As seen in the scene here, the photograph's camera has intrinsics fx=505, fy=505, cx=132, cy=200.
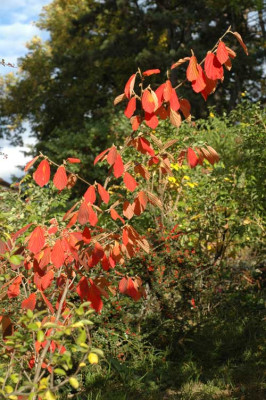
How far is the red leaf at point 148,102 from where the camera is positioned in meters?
2.47

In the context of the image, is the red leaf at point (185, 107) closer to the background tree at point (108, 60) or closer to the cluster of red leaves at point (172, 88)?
the cluster of red leaves at point (172, 88)

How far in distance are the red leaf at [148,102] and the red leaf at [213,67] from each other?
12.2 inches

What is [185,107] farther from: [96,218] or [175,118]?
[96,218]

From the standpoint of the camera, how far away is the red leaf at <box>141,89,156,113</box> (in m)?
2.47

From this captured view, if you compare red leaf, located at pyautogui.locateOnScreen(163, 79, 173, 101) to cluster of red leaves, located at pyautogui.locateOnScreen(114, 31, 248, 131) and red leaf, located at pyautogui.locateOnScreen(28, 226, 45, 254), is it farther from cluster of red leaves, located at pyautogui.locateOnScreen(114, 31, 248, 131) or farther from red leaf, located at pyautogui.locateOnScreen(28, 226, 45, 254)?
red leaf, located at pyautogui.locateOnScreen(28, 226, 45, 254)

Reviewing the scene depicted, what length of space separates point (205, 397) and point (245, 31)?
20597mm

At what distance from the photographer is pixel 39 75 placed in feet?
78.3

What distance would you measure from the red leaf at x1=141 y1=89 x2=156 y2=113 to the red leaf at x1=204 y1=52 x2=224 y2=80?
0.31m

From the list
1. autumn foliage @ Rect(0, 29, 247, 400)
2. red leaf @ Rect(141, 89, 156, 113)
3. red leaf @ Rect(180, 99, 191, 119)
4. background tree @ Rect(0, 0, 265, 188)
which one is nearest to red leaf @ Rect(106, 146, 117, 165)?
autumn foliage @ Rect(0, 29, 247, 400)

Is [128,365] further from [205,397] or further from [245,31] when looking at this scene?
[245,31]

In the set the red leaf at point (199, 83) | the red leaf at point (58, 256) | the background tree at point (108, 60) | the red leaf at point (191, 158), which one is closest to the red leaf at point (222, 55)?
the red leaf at point (199, 83)

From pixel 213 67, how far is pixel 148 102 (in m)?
0.39

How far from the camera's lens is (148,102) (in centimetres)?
248

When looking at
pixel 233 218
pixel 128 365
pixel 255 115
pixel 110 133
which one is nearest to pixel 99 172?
pixel 110 133
